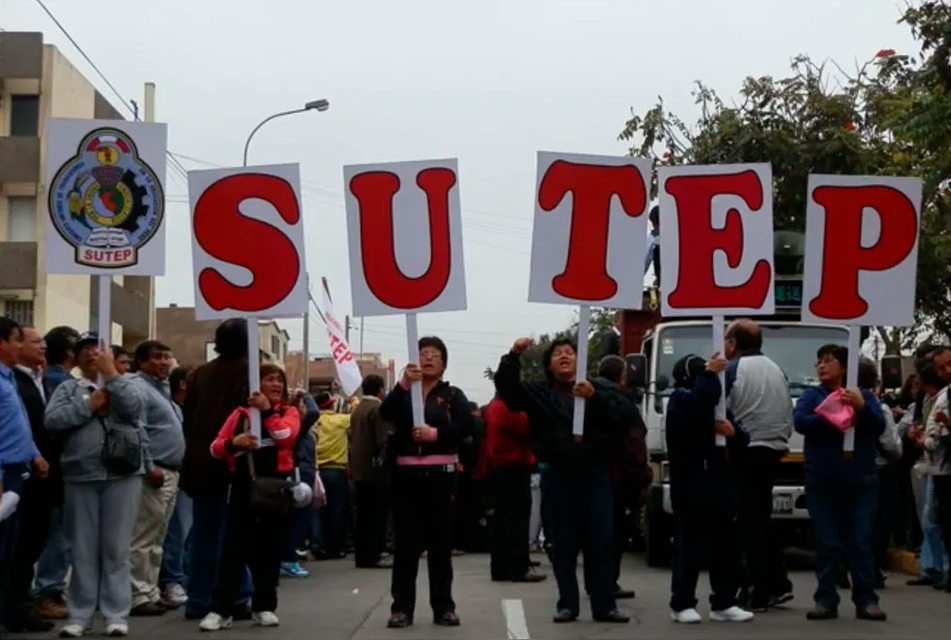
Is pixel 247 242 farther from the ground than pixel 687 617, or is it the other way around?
pixel 247 242

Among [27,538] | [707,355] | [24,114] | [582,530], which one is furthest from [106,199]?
[24,114]

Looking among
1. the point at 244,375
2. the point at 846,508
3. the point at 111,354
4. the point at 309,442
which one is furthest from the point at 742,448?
the point at 309,442

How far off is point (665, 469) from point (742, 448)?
4.41m

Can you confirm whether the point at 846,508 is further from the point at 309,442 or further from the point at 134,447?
the point at 309,442

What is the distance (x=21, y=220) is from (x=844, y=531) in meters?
33.3

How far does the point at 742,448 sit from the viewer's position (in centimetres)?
1184

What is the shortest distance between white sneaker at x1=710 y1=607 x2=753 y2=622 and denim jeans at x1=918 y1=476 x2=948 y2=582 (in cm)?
374

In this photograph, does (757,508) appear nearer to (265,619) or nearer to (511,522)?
(265,619)

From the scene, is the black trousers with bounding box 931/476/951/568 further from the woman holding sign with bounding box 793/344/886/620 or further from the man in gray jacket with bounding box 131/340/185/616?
the man in gray jacket with bounding box 131/340/185/616

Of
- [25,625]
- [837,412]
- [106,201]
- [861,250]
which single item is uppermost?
[106,201]

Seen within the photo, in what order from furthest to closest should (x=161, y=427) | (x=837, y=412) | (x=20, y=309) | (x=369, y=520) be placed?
(x=20, y=309) → (x=369, y=520) → (x=161, y=427) → (x=837, y=412)

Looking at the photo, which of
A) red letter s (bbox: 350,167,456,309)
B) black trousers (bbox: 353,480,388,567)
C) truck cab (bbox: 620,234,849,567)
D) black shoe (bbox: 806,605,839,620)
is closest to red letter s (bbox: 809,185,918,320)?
black shoe (bbox: 806,605,839,620)

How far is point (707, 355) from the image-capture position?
1680 cm

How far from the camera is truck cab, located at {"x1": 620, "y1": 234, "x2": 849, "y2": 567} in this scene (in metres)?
16.1
